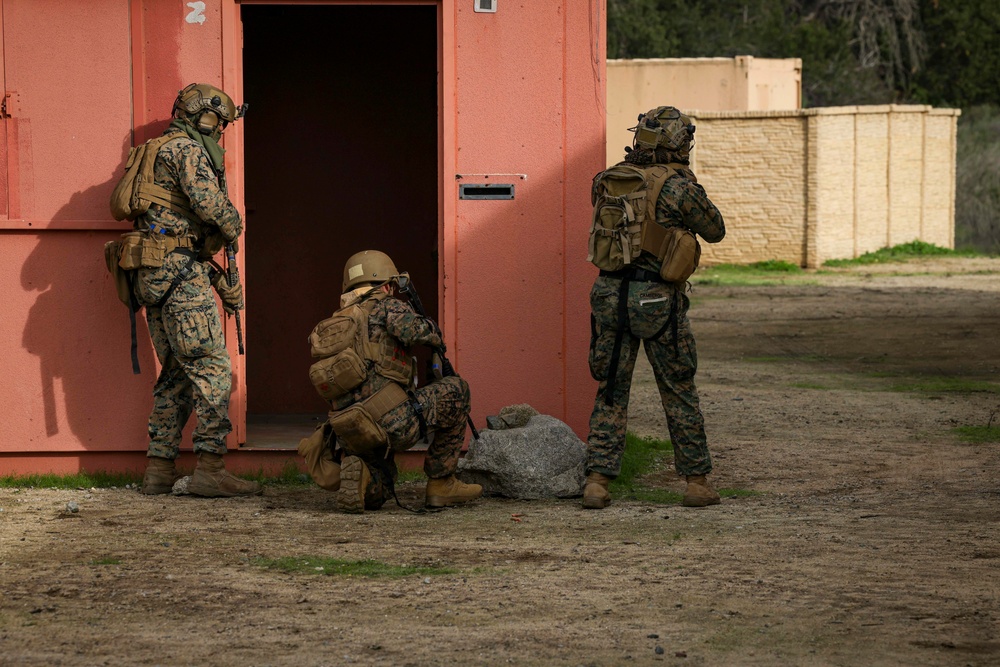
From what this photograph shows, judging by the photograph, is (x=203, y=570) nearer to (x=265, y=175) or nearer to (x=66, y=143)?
(x=66, y=143)

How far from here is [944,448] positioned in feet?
27.6

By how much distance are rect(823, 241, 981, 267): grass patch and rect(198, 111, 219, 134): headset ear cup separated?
18091 mm

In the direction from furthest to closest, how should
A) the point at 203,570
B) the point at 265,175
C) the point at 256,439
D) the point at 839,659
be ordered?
the point at 265,175 → the point at 256,439 → the point at 203,570 → the point at 839,659

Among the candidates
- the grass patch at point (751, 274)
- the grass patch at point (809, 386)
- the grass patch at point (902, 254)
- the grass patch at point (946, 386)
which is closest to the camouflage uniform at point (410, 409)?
the grass patch at point (809, 386)

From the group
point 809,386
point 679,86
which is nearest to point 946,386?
point 809,386

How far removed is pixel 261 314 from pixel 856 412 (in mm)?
4172

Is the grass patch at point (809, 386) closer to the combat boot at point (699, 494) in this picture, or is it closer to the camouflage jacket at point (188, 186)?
the combat boot at point (699, 494)

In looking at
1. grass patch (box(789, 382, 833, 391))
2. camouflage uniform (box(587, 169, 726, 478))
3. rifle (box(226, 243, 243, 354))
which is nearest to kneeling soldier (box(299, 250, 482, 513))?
camouflage uniform (box(587, 169, 726, 478))

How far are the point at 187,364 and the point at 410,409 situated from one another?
117 centimetres

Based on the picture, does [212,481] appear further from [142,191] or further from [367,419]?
[142,191]

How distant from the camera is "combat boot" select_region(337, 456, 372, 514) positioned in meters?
6.55

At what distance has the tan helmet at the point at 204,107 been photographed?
22.3 ft

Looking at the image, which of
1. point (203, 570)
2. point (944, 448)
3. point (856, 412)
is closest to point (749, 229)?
point (856, 412)

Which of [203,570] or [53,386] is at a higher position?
[53,386]
